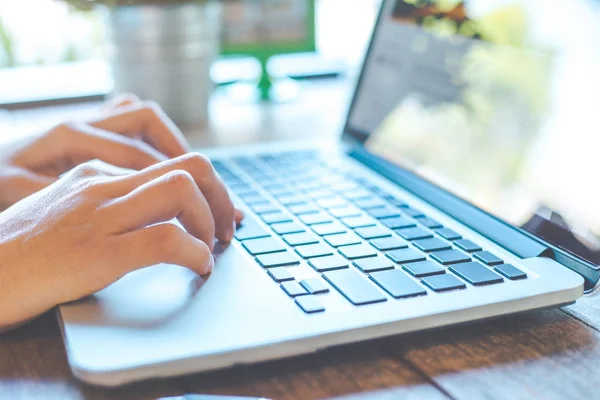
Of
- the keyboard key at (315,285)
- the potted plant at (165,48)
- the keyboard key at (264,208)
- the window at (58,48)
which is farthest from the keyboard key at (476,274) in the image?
the window at (58,48)

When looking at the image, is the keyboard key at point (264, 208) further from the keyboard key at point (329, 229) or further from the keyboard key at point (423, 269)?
the keyboard key at point (423, 269)

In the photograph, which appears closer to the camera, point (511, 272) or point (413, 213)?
point (511, 272)

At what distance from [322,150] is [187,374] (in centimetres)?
50

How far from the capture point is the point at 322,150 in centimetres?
85

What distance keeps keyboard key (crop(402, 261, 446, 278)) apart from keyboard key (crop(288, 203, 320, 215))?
155mm

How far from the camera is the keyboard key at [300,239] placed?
55cm

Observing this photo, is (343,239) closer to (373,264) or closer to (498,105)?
(373,264)

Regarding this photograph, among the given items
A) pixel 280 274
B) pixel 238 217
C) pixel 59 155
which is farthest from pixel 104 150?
pixel 280 274

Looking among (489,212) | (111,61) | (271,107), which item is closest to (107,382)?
(489,212)

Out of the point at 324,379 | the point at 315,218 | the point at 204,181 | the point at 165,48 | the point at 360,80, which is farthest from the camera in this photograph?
the point at 165,48

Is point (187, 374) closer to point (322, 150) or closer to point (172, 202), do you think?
point (172, 202)

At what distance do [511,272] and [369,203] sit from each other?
0.64ft

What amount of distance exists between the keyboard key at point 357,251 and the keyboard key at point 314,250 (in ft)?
0.04

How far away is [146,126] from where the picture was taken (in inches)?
26.9
